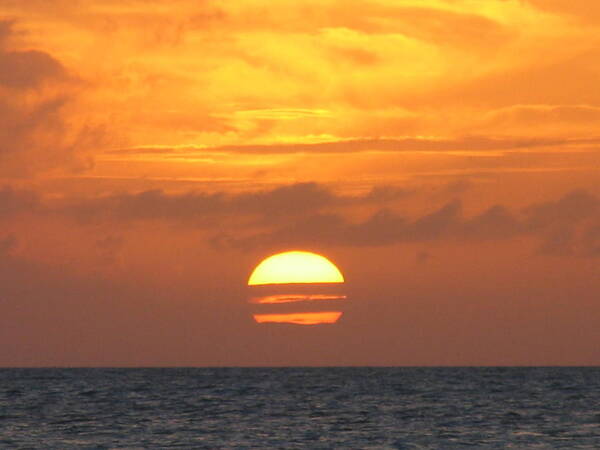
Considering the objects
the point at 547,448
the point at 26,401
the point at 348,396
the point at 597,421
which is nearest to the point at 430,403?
the point at 348,396

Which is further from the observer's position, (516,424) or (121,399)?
(121,399)

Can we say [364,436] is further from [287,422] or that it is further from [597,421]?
[597,421]

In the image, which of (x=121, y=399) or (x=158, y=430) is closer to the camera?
(x=158, y=430)

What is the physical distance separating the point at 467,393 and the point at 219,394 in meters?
23.4

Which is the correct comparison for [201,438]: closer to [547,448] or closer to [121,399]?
[547,448]

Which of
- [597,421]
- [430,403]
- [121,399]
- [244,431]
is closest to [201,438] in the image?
[244,431]

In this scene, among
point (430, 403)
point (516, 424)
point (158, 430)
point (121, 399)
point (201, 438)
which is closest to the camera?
point (201, 438)

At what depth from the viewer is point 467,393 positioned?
11244 centimetres

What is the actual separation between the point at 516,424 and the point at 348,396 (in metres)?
39.4

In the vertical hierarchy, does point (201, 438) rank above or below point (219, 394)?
below

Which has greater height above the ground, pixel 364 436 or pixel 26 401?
pixel 26 401

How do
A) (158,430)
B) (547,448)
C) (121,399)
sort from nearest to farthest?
1. (547,448)
2. (158,430)
3. (121,399)

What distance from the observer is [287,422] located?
7119cm

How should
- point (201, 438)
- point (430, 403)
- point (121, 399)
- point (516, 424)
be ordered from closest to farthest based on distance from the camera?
point (201, 438) < point (516, 424) < point (430, 403) < point (121, 399)
